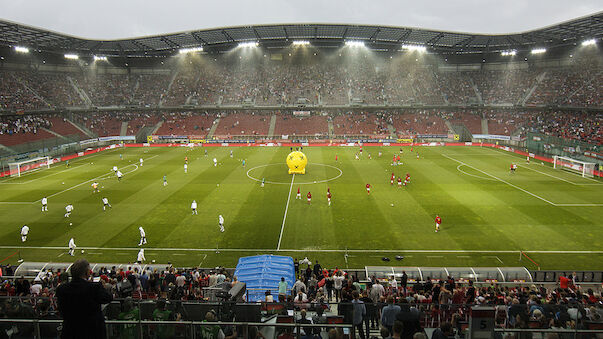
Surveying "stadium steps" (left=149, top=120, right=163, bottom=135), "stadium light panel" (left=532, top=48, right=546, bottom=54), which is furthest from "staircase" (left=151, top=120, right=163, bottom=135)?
"stadium light panel" (left=532, top=48, right=546, bottom=54)

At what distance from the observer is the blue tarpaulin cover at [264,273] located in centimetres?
1545

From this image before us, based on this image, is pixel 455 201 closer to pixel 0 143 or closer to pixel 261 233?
pixel 261 233

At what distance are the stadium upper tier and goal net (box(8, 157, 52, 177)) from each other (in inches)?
1208

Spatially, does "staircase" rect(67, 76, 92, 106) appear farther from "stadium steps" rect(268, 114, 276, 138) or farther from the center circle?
the center circle

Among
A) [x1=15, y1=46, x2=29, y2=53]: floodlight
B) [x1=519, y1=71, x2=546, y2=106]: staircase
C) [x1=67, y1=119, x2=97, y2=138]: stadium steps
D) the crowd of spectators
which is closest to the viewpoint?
the crowd of spectators

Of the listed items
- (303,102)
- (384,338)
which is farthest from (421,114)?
(384,338)

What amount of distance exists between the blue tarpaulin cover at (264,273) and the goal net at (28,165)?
133 ft

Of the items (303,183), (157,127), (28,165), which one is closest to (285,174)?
(303,183)

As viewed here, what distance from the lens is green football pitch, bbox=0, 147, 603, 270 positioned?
21781 mm

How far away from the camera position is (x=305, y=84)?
89.7 metres

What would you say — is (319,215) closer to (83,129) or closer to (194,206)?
(194,206)

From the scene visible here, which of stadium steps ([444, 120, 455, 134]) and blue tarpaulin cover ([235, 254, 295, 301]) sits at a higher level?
stadium steps ([444, 120, 455, 134])

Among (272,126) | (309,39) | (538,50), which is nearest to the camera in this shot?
(538,50)

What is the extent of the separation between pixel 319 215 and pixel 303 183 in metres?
9.80
